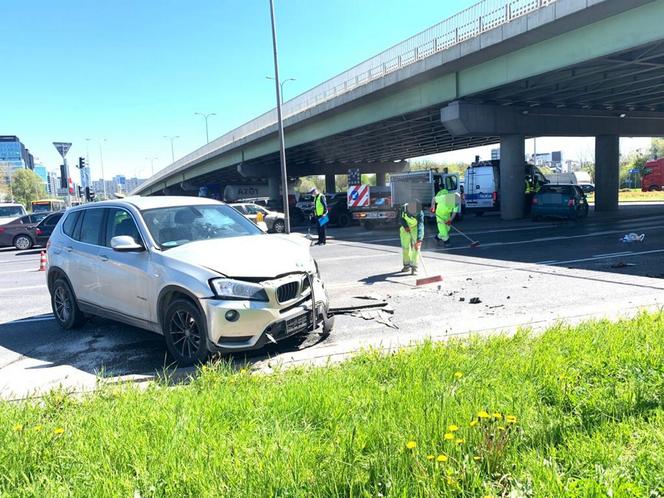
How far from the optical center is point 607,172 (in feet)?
106

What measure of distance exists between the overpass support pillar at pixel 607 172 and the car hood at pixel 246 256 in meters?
31.1

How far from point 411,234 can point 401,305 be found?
2907mm

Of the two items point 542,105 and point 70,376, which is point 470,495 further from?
point 542,105

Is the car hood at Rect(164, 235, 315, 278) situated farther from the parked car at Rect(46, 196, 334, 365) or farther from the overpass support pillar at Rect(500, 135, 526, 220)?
the overpass support pillar at Rect(500, 135, 526, 220)

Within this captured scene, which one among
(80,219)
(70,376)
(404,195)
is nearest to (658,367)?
(70,376)

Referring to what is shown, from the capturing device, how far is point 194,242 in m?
5.56

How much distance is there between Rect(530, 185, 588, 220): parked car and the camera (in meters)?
21.6

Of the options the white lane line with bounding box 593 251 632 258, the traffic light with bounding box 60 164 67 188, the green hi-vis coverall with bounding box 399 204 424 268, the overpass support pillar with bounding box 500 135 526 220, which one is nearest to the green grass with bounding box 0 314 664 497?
the green hi-vis coverall with bounding box 399 204 424 268

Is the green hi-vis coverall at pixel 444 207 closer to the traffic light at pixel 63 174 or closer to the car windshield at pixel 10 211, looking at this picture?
the car windshield at pixel 10 211

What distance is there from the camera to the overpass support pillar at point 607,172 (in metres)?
31.8

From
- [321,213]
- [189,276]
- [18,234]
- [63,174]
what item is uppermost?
[63,174]

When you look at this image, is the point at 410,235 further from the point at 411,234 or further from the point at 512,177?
the point at 512,177

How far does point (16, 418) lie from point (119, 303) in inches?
93.7

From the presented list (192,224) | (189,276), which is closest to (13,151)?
(192,224)
